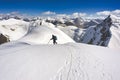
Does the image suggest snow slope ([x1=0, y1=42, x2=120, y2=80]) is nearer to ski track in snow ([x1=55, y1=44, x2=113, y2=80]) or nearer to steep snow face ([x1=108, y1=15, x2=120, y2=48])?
ski track in snow ([x1=55, y1=44, x2=113, y2=80])

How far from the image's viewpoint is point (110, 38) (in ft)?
306

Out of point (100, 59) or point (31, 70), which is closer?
point (31, 70)

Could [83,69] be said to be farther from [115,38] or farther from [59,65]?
[115,38]

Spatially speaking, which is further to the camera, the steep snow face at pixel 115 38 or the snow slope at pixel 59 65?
the steep snow face at pixel 115 38

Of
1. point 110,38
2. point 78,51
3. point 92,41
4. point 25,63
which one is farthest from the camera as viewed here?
point 92,41

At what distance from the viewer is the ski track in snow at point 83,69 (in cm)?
1194

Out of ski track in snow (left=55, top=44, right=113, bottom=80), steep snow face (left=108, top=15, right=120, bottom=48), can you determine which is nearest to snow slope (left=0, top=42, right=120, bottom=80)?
ski track in snow (left=55, top=44, right=113, bottom=80)

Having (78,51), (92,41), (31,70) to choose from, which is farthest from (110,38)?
(31,70)

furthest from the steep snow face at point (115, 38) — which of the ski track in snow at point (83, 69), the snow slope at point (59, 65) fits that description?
the ski track in snow at point (83, 69)

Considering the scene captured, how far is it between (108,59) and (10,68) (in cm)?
764

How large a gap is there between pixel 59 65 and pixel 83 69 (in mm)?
1719

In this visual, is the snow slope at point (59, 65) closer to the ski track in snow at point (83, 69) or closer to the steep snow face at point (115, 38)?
the ski track in snow at point (83, 69)

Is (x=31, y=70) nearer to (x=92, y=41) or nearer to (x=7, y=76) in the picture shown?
(x=7, y=76)

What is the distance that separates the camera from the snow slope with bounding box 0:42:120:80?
11.9m
